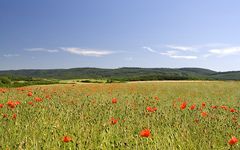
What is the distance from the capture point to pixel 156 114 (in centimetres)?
621

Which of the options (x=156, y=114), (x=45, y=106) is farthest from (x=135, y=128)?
(x=45, y=106)

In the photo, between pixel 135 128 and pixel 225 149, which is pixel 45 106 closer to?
pixel 135 128

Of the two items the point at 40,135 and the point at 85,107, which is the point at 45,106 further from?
the point at 40,135

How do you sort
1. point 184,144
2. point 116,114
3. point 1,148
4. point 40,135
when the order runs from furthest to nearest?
1. point 116,114
2. point 40,135
3. point 184,144
4. point 1,148

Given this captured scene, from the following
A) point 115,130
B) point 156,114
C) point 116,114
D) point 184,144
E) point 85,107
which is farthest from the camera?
point 85,107

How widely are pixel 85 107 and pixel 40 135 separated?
8.73 ft

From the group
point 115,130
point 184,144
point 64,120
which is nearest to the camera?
point 184,144

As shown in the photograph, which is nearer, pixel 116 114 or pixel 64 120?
pixel 64 120

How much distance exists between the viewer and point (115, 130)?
510cm

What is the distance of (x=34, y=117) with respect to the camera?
5754 mm

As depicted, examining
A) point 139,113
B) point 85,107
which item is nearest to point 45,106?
point 85,107

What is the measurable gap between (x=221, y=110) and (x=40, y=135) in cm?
461

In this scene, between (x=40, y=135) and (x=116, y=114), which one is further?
(x=116, y=114)

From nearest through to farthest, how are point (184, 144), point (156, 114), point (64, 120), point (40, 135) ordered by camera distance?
point (184, 144) → point (40, 135) → point (64, 120) → point (156, 114)
